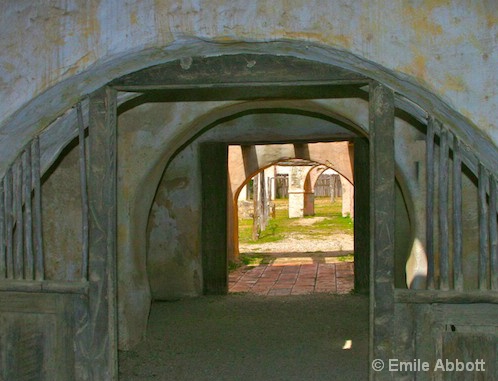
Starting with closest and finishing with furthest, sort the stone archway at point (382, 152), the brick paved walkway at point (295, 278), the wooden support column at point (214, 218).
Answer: the stone archway at point (382, 152)
the wooden support column at point (214, 218)
the brick paved walkway at point (295, 278)

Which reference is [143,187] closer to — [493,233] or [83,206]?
[83,206]

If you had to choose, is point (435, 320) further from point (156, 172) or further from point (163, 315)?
point (163, 315)

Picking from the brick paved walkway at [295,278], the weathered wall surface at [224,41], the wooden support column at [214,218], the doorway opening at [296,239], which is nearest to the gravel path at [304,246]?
the doorway opening at [296,239]

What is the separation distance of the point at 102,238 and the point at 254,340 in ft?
11.5

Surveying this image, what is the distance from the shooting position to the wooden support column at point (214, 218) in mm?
9547

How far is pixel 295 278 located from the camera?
37.1 feet

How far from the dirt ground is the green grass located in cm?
1007

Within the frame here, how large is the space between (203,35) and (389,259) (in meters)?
1.56

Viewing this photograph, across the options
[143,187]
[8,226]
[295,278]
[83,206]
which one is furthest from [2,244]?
[295,278]

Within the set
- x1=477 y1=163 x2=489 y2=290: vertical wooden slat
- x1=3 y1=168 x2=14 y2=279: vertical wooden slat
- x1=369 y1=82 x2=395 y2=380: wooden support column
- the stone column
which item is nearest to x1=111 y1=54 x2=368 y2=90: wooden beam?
x1=369 y1=82 x2=395 y2=380: wooden support column

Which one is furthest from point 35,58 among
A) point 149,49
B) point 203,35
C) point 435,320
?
point 435,320

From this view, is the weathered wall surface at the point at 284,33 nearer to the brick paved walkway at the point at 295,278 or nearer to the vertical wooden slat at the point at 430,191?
the vertical wooden slat at the point at 430,191

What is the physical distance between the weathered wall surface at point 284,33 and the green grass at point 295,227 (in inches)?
602

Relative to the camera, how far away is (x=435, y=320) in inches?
153
